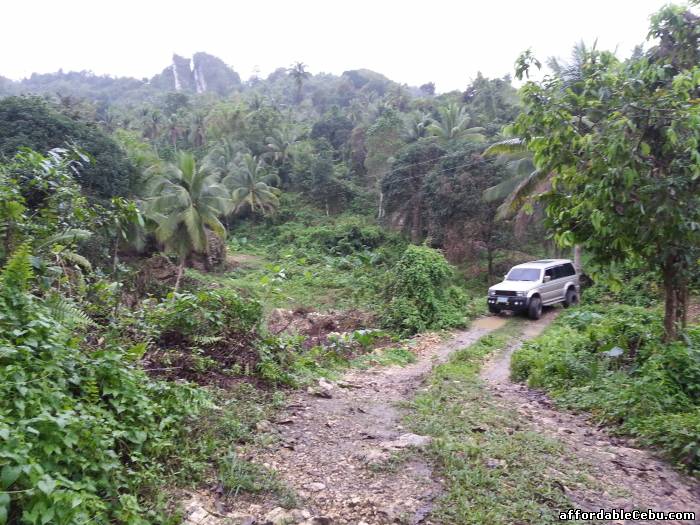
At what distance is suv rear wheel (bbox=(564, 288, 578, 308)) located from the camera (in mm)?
16406

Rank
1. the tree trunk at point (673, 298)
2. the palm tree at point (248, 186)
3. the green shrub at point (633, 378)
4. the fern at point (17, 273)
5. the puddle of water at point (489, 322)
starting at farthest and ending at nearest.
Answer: the palm tree at point (248, 186)
the puddle of water at point (489, 322)
the tree trunk at point (673, 298)
the green shrub at point (633, 378)
the fern at point (17, 273)

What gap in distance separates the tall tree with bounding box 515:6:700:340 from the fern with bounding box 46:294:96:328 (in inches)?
222

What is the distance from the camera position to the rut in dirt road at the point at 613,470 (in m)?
3.99

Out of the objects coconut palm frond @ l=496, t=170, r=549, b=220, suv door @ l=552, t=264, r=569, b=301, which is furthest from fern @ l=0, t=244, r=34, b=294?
coconut palm frond @ l=496, t=170, r=549, b=220

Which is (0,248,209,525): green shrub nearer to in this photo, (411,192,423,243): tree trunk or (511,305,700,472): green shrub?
(511,305,700,472): green shrub

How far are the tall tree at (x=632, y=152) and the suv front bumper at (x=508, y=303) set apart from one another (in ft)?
24.7

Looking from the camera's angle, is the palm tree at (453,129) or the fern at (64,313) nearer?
the fern at (64,313)

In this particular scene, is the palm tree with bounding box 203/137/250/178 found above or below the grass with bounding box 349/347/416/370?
above

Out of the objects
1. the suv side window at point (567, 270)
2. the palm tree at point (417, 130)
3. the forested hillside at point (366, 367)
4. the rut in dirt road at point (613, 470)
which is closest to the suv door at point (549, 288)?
the suv side window at point (567, 270)

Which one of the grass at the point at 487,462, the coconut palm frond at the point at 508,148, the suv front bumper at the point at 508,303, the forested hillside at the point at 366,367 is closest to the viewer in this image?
the forested hillside at the point at 366,367

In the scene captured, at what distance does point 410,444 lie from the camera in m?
4.82

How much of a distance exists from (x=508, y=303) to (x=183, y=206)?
15459 mm

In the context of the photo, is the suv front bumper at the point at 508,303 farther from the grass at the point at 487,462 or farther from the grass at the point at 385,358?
the grass at the point at 487,462

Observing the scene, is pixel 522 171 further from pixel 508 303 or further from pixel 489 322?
pixel 489 322
